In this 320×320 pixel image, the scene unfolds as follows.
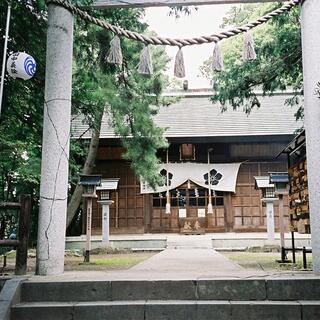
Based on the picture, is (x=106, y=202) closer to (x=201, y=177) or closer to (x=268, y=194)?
(x=268, y=194)

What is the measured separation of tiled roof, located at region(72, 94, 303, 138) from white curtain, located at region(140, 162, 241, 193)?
4.54 ft

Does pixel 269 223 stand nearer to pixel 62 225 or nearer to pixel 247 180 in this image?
pixel 247 180

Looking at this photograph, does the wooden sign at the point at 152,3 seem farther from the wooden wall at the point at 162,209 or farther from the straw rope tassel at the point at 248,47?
the wooden wall at the point at 162,209

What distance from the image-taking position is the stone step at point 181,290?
3891 millimetres

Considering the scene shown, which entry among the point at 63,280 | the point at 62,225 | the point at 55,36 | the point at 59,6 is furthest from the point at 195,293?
the point at 59,6

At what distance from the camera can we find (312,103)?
4.84 m

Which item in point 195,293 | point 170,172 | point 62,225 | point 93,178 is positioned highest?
point 170,172

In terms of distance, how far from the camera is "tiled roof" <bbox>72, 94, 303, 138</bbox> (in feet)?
51.5

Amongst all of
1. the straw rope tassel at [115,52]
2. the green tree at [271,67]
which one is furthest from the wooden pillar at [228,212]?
the straw rope tassel at [115,52]

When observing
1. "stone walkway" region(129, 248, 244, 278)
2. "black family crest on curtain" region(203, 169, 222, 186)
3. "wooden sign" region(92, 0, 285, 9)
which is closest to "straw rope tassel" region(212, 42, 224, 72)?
"wooden sign" region(92, 0, 285, 9)

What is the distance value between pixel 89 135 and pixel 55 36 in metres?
11.0

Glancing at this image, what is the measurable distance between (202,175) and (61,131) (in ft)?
37.6

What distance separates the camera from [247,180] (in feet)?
52.2

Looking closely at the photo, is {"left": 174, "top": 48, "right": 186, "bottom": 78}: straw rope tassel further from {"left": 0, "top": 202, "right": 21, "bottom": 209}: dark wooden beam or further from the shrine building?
the shrine building
